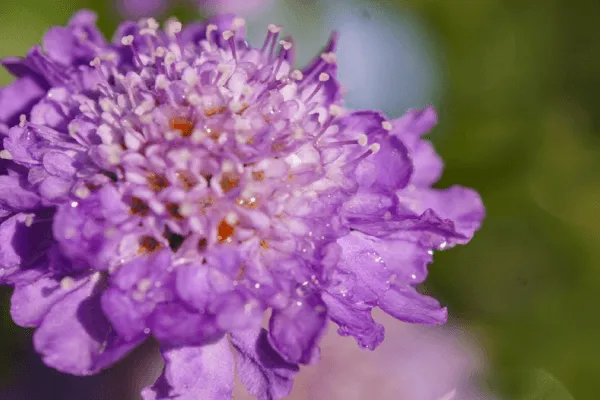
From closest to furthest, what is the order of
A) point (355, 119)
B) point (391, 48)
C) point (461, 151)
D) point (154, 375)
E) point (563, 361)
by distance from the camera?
point (355, 119)
point (154, 375)
point (563, 361)
point (461, 151)
point (391, 48)

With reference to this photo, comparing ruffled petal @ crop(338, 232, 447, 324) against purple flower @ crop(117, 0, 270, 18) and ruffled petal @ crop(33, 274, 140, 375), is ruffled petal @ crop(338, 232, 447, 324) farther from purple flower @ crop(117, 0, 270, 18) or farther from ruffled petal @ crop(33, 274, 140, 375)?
purple flower @ crop(117, 0, 270, 18)

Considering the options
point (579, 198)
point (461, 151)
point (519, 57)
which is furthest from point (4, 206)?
point (519, 57)

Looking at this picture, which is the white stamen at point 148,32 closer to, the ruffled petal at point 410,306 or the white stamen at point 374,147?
the white stamen at point 374,147

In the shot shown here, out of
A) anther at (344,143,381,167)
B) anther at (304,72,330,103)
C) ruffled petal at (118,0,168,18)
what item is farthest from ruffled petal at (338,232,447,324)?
ruffled petal at (118,0,168,18)

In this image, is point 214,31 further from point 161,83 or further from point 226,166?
point 226,166

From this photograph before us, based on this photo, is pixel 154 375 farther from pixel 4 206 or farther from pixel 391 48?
pixel 391 48
